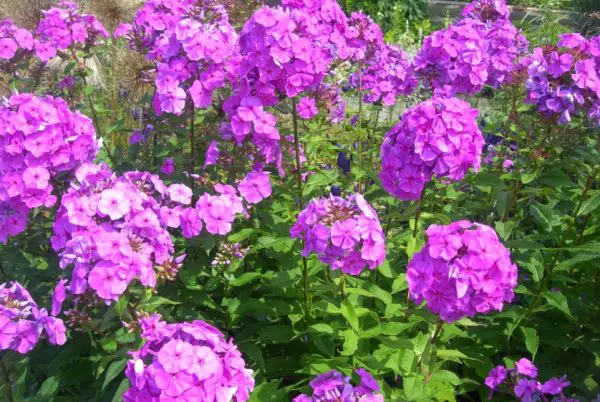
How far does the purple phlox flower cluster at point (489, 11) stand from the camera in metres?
4.11

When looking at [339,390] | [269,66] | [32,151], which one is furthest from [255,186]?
[339,390]

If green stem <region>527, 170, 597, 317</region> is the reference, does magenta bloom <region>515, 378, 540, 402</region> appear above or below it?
below

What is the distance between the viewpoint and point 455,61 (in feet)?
11.4

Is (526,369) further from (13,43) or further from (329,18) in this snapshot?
(13,43)

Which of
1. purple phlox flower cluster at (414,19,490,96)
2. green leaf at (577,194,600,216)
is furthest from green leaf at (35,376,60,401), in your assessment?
green leaf at (577,194,600,216)

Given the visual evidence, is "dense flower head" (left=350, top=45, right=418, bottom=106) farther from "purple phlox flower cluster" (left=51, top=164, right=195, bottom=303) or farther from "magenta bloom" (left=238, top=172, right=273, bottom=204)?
"purple phlox flower cluster" (left=51, top=164, right=195, bottom=303)

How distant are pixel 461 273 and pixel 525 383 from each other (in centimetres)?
109

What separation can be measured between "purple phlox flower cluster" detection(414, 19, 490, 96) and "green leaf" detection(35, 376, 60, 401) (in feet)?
8.12

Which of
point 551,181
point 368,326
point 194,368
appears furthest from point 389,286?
point 194,368

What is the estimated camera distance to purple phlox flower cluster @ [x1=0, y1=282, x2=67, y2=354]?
2.28 m

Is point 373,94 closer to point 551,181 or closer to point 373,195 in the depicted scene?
point 373,195

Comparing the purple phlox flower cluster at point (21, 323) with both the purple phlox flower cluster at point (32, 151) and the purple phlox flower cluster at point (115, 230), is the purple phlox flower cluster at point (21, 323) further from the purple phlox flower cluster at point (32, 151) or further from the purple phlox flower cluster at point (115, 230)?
the purple phlox flower cluster at point (32, 151)

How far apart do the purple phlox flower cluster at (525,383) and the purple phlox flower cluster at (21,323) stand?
2.00 m

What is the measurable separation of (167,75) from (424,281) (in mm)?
1573
